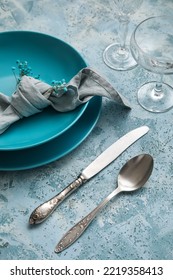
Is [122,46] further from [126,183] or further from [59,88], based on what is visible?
[126,183]

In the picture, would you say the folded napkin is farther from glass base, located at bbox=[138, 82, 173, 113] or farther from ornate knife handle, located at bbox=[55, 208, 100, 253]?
ornate knife handle, located at bbox=[55, 208, 100, 253]

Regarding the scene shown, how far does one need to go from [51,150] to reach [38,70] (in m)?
0.18

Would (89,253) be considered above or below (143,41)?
below

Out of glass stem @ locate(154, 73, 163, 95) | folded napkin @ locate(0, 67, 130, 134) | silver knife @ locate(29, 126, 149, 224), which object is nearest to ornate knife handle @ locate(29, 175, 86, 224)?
silver knife @ locate(29, 126, 149, 224)

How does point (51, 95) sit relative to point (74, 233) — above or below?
above

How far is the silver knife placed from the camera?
25.9 inches

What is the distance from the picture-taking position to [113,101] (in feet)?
2.61

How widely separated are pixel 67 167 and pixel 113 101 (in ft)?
0.50

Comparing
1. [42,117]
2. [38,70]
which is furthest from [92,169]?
[38,70]

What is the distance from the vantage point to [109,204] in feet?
2.23

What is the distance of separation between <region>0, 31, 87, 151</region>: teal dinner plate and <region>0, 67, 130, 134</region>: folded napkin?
0.05 feet
